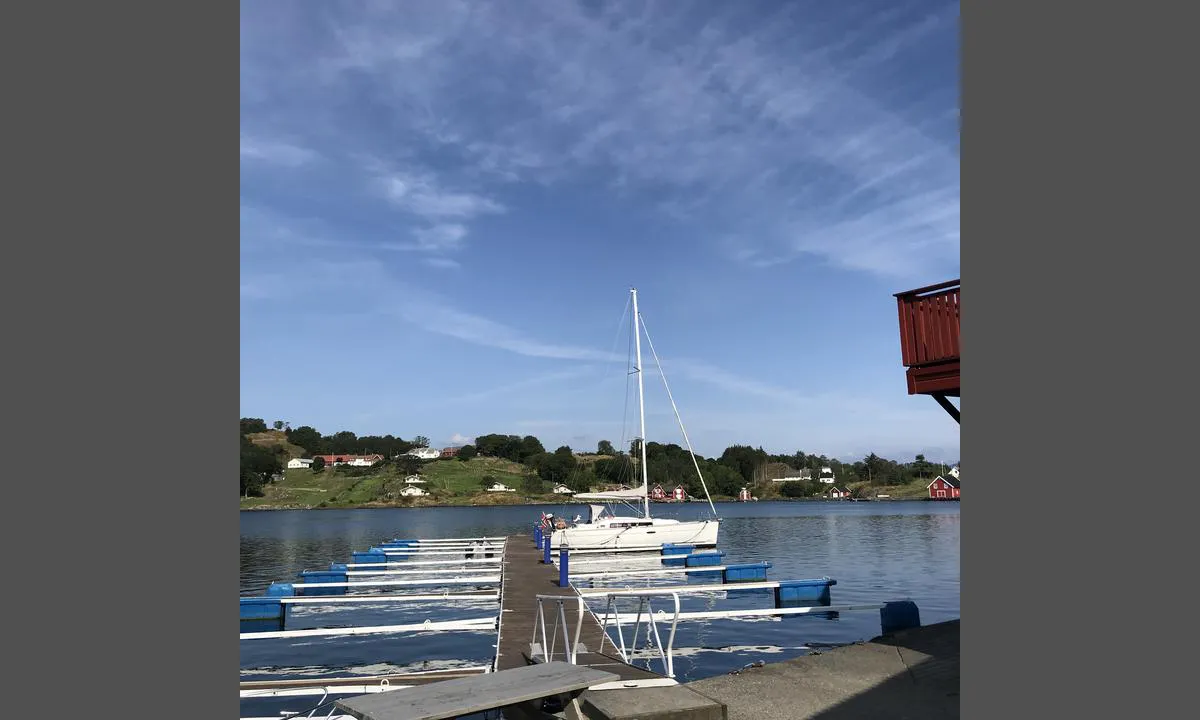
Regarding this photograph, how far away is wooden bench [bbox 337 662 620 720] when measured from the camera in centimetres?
570

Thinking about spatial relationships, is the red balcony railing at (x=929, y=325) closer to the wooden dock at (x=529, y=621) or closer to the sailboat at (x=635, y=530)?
the wooden dock at (x=529, y=621)

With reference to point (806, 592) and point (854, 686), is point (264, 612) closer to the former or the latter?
point (806, 592)

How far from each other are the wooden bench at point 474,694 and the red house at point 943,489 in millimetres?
192816

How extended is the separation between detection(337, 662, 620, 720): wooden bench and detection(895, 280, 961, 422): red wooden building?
7808 millimetres

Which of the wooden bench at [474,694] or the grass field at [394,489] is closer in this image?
the wooden bench at [474,694]

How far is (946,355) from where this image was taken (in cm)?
1215

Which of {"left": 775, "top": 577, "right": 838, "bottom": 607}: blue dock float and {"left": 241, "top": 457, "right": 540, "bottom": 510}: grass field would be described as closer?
{"left": 775, "top": 577, "right": 838, "bottom": 607}: blue dock float

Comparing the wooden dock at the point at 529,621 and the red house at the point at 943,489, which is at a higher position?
the wooden dock at the point at 529,621

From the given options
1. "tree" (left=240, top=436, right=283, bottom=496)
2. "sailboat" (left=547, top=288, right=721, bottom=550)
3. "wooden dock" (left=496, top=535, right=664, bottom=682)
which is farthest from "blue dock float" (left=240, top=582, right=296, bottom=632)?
"tree" (left=240, top=436, right=283, bottom=496)

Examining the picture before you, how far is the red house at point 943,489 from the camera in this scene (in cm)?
18238

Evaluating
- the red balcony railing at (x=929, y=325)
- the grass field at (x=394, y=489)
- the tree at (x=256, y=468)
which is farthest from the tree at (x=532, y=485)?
the red balcony railing at (x=929, y=325)

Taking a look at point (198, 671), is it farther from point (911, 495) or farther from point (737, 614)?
point (911, 495)

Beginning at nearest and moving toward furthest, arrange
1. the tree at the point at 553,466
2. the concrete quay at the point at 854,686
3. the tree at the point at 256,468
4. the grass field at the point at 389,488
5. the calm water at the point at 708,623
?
the concrete quay at the point at 854,686 < the calm water at the point at 708,623 < the tree at the point at 256,468 < the grass field at the point at 389,488 < the tree at the point at 553,466

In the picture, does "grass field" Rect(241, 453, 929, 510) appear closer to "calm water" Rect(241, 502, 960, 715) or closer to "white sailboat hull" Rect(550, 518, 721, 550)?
"calm water" Rect(241, 502, 960, 715)
